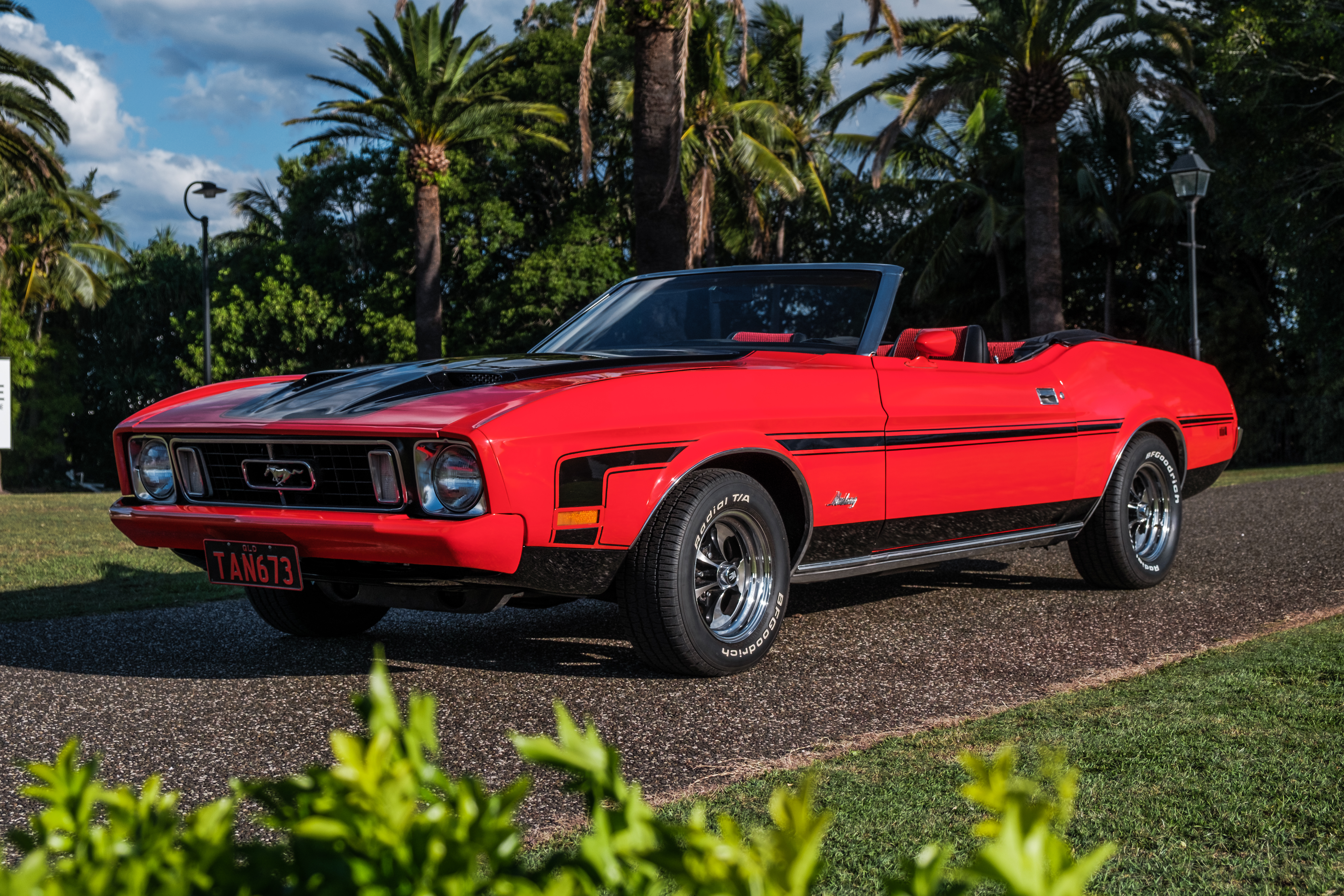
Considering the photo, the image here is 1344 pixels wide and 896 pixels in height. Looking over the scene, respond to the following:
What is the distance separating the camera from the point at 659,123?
14266 millimetres

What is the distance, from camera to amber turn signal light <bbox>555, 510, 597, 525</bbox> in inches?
156

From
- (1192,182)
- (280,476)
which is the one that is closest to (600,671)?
(280,476)

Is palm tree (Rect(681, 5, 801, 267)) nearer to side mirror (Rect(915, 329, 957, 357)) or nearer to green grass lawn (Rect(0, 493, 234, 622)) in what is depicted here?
green grass lawn (Rect(0, 493, 234, 622))

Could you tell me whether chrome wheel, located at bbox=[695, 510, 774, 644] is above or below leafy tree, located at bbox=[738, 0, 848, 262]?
below

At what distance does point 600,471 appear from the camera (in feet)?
13.2

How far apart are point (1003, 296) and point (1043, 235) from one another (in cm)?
1344

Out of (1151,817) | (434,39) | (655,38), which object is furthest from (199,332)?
(1151,817)

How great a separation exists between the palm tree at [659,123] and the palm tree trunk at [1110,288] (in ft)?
61.2

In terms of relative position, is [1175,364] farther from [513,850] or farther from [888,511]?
[513,850]

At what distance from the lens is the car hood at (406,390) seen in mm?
4023

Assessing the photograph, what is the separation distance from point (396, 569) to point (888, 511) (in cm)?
A: 200

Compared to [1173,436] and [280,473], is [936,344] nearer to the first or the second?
[1173,436]

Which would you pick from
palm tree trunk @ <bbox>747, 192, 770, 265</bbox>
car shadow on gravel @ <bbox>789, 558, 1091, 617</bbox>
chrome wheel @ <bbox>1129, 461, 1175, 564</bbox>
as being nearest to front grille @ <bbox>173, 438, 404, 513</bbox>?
car shadow on gravel @ <bbox>789, 558, 1091, 617</bbox>

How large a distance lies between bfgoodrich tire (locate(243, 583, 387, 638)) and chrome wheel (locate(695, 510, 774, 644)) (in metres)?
1.64
